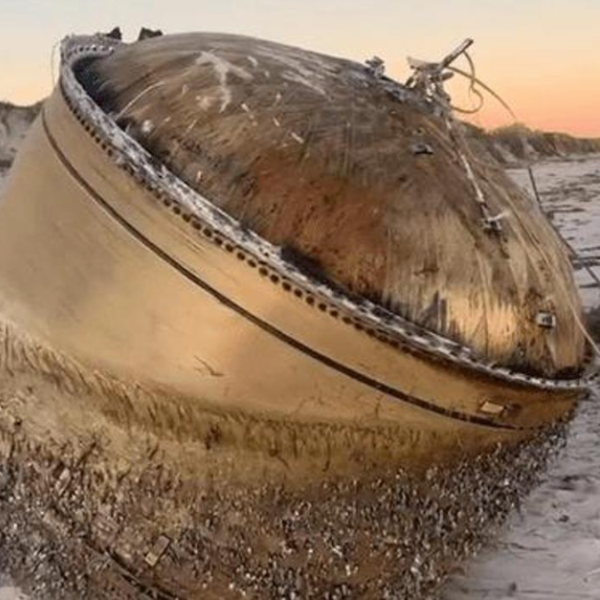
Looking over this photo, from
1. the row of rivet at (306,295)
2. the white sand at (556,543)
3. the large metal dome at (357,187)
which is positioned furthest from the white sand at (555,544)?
the row of rivet at (306,295)

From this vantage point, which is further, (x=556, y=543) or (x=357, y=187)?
(x=556, y=543)

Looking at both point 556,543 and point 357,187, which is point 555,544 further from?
point 357,187

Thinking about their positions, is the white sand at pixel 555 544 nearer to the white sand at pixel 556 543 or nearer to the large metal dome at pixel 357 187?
the white sand at pixel 556 543

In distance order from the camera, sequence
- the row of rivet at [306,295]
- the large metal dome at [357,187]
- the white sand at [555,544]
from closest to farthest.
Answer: the row of rivet at [306,295], the large metal dome at [357,187], the white sand at [555,544]

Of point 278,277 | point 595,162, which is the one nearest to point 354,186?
point 278,277

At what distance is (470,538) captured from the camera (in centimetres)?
351

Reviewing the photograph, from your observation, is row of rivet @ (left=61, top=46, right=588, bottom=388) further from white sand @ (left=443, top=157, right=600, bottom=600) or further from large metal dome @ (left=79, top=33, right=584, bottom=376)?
white sand @ (left=443, top=157, right=600, bottom=600)

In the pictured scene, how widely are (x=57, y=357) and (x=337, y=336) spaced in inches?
28.9

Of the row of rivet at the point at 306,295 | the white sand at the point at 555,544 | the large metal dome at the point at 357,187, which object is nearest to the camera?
the row of rivet at the point at 306,295

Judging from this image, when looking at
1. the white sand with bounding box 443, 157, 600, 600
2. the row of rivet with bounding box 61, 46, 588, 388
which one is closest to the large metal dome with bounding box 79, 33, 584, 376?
the row of rivet with bounding box 61, 46, 588, 388

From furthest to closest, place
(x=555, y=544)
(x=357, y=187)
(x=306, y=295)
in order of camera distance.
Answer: (x=555, y=544), (x=357, y=187), (x=306, y=295)

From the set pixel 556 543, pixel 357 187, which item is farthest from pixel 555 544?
pixel 357 187

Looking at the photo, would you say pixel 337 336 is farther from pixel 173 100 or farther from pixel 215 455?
pixel 173 100

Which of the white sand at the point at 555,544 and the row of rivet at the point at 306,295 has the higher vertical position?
the row of rivet at the point at 306,295
